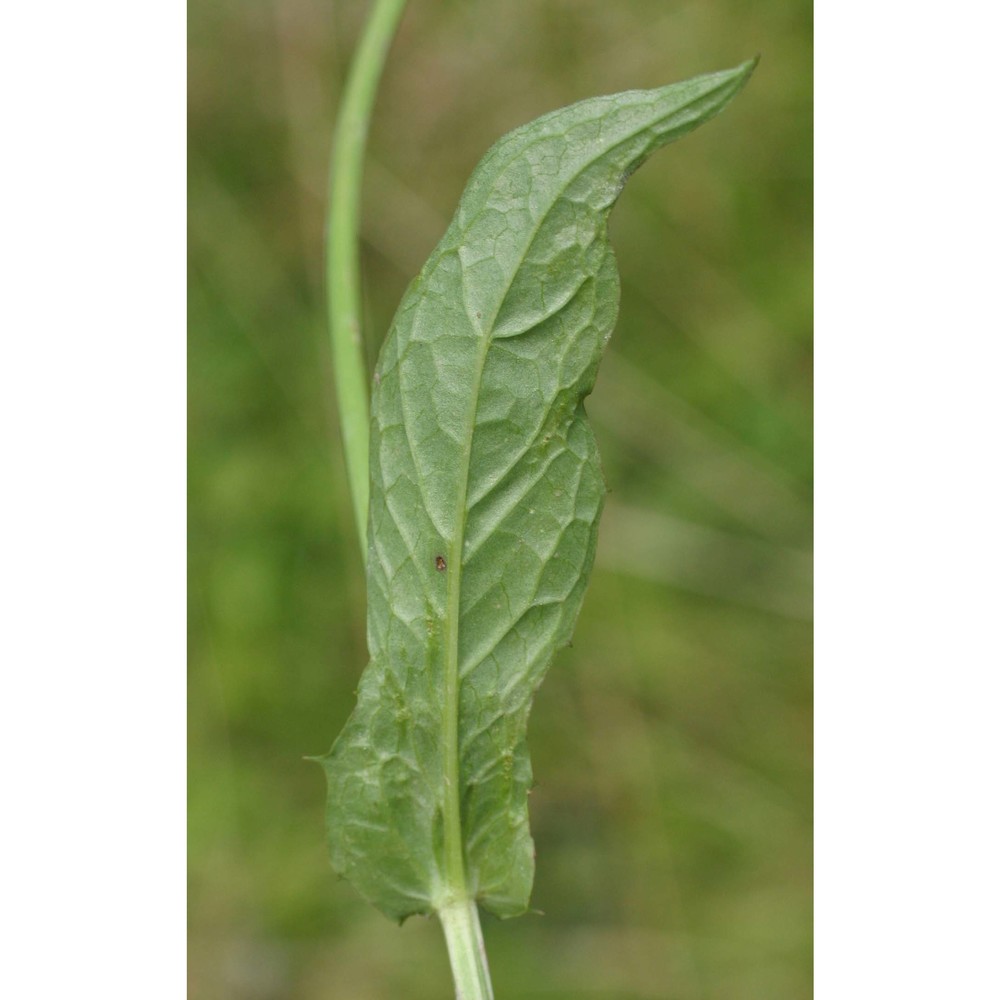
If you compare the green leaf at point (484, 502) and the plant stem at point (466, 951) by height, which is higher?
the green leaf at point (484, 502)

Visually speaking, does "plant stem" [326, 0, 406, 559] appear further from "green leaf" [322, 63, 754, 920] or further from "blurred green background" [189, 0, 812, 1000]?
"blurred green background" [189, 0, 812, 1000]

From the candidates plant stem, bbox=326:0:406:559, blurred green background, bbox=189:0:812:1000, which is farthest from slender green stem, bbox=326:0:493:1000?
blurred green background, bbox=189:0:812:1000

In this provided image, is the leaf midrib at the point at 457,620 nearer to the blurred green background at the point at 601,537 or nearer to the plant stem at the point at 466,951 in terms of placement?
the plant stem at the point at 466,951

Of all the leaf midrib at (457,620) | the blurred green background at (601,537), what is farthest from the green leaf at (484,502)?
the blurred green background at (601,537)
